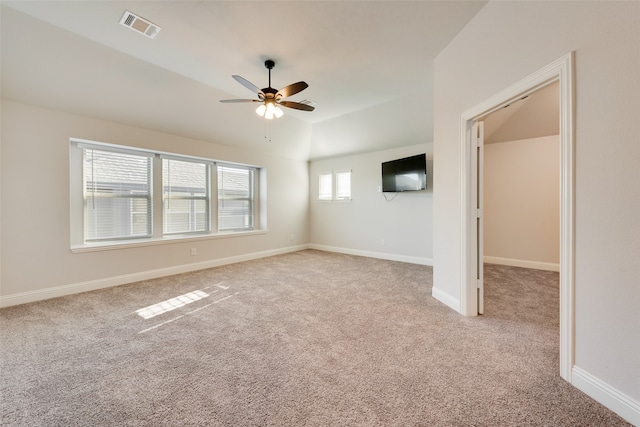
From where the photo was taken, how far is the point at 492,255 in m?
5.04

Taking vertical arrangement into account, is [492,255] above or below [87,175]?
below

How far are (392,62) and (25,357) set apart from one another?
4.56 m

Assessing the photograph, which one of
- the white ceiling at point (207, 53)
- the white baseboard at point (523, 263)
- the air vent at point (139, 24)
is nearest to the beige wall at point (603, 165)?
the white ceiling at point (207, 53)

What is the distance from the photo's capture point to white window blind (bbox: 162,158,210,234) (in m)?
4.47

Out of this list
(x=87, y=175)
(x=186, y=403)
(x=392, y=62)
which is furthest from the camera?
(x=87, y=175)

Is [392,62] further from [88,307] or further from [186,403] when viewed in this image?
[88,307]

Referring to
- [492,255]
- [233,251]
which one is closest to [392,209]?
[492,255]

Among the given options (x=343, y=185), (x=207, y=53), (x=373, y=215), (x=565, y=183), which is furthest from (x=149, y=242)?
(x=565, y=183)

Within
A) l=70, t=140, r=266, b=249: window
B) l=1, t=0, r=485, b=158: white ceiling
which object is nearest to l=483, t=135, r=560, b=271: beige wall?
l=1, t=0, r=485, b=158: white ceiling

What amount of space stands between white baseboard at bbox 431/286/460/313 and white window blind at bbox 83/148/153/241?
181 inches

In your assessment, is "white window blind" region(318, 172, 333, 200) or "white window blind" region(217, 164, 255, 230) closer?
"white window blind" region(217, 164, 255, 230)

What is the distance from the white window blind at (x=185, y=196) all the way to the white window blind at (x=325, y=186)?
2.84 meters

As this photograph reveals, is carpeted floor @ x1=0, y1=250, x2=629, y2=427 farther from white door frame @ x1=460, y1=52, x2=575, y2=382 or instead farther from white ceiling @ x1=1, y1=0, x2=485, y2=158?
white ceiling @ x1=1, y1=0, x2=485, y2=158

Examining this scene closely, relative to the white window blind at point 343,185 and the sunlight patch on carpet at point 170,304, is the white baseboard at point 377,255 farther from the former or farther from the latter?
the sunlight patch on carpet at point 170,304
